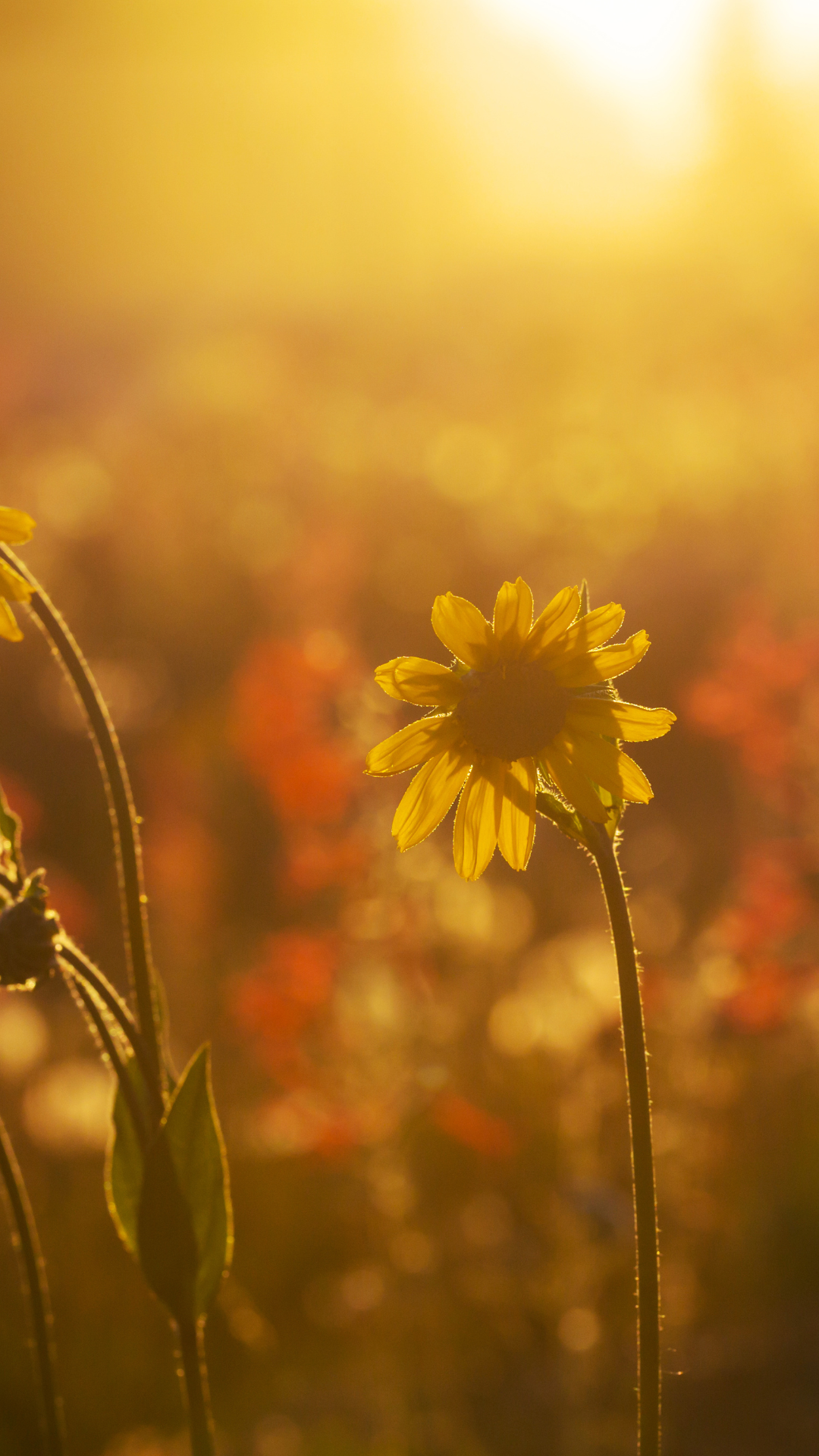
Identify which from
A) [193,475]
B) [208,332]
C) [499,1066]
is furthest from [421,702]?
[208,332]

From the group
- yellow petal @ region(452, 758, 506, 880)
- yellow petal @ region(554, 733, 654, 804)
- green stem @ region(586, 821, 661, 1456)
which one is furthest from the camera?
yellow petal @ region(452, 758, 506, 880)

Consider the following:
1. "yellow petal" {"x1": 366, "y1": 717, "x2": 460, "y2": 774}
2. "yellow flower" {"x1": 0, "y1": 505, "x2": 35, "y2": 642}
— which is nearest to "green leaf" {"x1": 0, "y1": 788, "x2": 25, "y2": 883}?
"yellow flower" {"x1": 0, "y1": 505, "x2": 35, "y2": 642}

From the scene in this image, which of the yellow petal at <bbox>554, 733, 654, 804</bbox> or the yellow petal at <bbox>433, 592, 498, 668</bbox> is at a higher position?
the yellow petal at <bbox>433, 592, 498, 668</bbox>

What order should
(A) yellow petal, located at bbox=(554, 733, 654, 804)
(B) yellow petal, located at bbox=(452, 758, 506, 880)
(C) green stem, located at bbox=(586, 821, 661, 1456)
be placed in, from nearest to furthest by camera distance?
(C) green stem, located at bbox=(586, 821, 661, 1456)
(A) yellow petal, located at bbox=(554, 733, 654, 804)
(B) yellow petal, located at bbox=(452, 758, 506, 880)

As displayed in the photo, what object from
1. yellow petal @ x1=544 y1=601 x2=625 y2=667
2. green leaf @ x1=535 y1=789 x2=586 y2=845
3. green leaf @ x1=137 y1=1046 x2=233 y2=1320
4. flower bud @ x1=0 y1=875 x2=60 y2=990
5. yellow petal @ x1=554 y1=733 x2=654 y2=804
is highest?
yellow petal @ x1=544 y1=601 x2=625 y2=667

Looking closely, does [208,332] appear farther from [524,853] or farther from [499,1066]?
[524,853]

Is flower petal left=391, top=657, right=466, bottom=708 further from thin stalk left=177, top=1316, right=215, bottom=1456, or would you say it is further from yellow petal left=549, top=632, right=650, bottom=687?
thin stalk left=177, top=1316, right=215, bottom=1456

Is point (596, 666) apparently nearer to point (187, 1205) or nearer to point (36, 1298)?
point (187, 1205)
